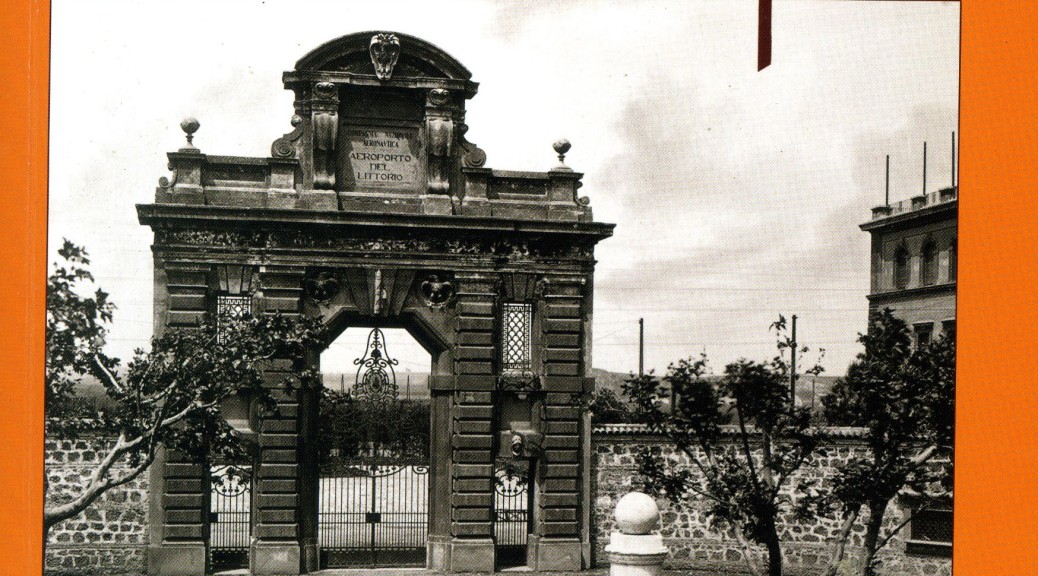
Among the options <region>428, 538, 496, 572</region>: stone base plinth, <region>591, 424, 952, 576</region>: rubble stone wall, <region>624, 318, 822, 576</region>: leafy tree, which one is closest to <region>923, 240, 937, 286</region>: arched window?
<region>624, 318, 822, 576</region>: leafy tree

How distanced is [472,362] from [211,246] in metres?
4.16

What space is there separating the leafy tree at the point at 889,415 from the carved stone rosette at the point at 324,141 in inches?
301

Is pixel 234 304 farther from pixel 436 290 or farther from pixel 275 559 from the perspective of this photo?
pixel 275 559

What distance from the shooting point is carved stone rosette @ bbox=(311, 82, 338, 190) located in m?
16.2

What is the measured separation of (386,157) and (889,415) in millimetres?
8026

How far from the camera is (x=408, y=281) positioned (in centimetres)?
1659

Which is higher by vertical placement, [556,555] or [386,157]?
[386,157]

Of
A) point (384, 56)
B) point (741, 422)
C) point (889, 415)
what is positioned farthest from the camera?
point (384, 56)

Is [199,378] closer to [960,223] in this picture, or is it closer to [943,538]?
[960,223]

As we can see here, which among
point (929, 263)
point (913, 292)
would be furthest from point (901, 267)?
point (929, 263)

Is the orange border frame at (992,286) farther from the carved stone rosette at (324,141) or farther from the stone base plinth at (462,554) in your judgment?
the stone base plinth at (462,554)

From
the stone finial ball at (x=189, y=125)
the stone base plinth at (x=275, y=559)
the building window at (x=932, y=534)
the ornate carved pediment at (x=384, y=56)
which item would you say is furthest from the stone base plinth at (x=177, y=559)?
the building window at (x=932, y=534)

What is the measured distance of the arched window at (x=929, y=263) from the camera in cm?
1106

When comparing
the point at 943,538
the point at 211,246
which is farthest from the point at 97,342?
the point at 943,538
